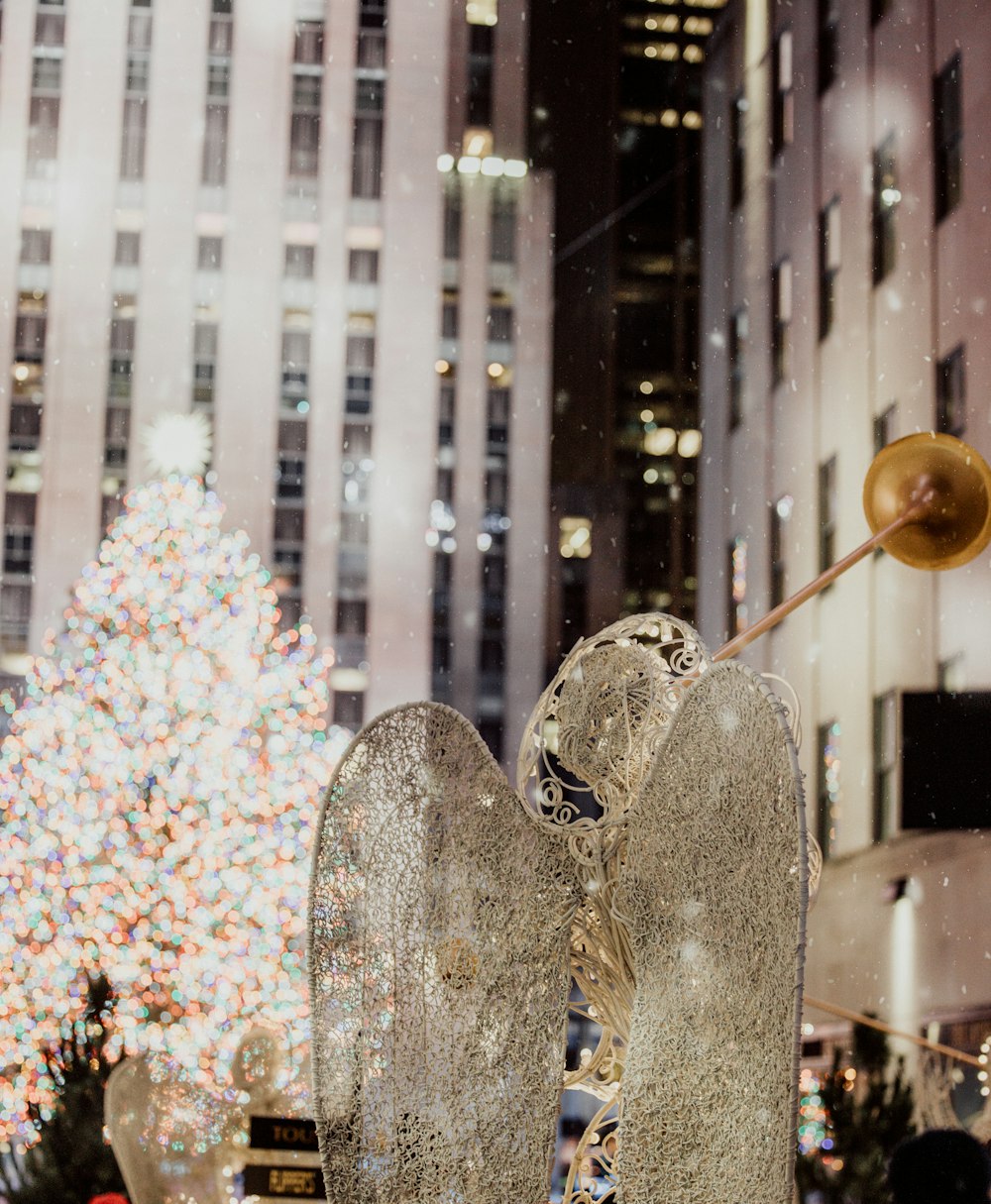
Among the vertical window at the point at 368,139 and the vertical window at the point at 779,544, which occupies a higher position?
the vertical window at the point at 368,139

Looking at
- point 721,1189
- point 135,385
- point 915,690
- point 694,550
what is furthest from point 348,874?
point 135,385

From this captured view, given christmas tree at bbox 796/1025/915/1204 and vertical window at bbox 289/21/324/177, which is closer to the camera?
christmas tree at bbox 796/1025/915/1204

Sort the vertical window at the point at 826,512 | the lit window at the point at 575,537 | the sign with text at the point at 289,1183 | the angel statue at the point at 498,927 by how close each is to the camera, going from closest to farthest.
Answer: the angel statue at the point at 498,927
the sign with text at the point at 289,1183
the vertical window at the point at 826,512
the lit window at the point at 575,537

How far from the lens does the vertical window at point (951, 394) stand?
636 cm

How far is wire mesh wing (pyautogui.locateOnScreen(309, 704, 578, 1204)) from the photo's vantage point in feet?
6.63

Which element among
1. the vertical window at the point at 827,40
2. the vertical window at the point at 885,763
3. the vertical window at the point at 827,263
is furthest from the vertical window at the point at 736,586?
the vertical window at the point at 827,40

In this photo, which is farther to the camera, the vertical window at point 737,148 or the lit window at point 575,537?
the lit window at point 575,537

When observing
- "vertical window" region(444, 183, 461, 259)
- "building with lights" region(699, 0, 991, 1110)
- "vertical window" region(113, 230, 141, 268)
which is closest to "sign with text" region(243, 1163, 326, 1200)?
"building with lights" region(699, 0, 991, 1110)

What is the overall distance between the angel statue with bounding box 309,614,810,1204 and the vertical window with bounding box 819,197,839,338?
19.9 ft

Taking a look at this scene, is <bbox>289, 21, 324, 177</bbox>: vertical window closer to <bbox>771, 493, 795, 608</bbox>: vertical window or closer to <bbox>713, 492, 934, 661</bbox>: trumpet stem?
<bbox>771, 493, 795, 608</bbox>: vertical window

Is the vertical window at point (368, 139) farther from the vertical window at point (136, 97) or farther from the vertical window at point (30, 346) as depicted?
the vertical window at point (30, 346)

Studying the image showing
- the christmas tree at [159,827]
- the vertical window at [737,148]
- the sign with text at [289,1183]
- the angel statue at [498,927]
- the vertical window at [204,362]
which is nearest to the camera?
the angel statue at [498,927]

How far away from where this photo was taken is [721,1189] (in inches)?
64.9

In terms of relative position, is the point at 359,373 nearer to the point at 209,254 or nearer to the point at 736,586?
the point at 209,254
